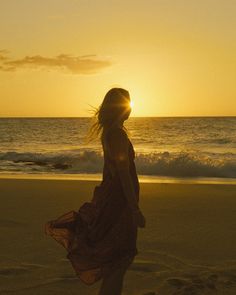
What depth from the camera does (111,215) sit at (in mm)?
3611

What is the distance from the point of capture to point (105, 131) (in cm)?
355

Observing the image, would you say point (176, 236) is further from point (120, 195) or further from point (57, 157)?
point (57, 157)

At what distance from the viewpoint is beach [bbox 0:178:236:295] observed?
4.70m

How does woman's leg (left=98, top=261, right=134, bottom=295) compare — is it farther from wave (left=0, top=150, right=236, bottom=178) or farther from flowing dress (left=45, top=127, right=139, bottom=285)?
wave (left=0, top=150, right=236, bottom=178)

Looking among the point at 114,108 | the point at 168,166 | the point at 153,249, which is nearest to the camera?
the point at 114,108

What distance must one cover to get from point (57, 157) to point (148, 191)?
1668 cm

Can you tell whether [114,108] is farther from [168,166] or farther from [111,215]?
[168,166]

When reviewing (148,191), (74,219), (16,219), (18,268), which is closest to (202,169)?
(148,191)

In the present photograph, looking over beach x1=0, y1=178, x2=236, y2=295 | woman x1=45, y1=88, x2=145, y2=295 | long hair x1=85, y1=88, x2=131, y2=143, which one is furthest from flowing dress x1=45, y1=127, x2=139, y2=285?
beach x1=0, y1=178, x2=236, y2=295

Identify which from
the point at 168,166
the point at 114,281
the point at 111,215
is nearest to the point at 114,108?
the point at 111,215

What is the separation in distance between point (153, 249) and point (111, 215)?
8.10ft

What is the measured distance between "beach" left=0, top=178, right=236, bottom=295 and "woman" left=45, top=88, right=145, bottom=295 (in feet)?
3.32

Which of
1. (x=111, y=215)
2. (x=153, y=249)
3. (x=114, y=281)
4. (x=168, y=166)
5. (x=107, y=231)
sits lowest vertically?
(x=168, y=166)

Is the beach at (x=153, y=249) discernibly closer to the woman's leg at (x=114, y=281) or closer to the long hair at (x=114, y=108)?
the woman's leg at (x=114, y=281)
